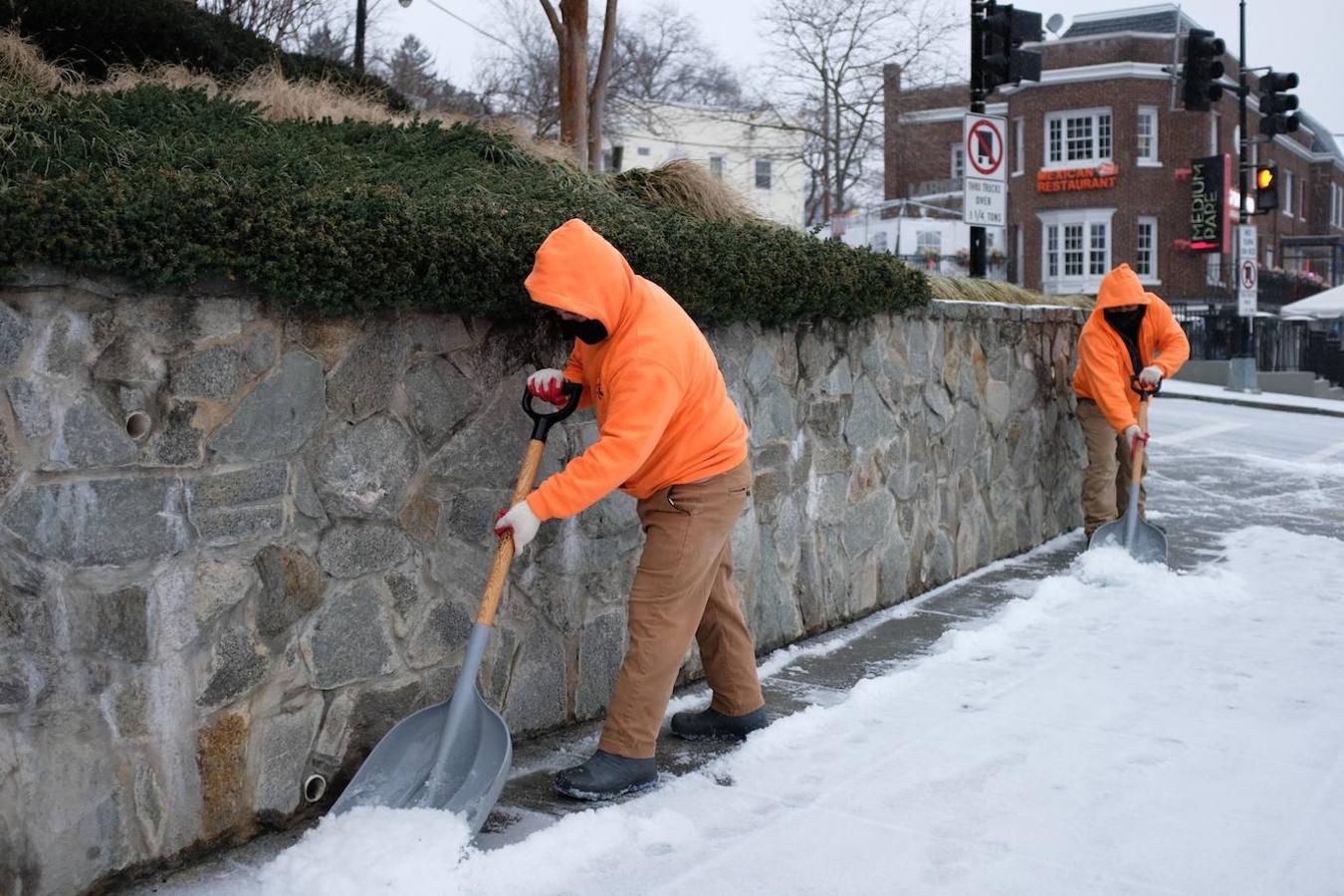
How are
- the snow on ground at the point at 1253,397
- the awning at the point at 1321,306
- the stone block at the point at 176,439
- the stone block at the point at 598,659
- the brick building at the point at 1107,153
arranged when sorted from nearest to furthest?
the stone block at the point at 176,439
the stone block at the point at 598,659
the snow on ground at the point at 1253,397
the awning at the point at 1321,306
the brick building at the point at 1107,153

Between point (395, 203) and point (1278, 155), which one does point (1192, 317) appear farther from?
point (395, 203)

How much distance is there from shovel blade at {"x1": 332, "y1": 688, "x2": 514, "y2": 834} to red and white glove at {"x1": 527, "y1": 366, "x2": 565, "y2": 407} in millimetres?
961

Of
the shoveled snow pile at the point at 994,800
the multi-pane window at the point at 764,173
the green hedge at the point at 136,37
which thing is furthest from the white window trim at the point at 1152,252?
the green hedge at the point at 136,37

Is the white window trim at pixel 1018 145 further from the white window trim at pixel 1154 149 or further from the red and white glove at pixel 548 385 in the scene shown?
the red and white glove at pixel 548 385

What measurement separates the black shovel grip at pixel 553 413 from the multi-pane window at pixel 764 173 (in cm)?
3589

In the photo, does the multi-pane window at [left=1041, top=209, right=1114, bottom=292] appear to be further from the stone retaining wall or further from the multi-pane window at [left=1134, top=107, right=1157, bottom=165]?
the stone retaining wall

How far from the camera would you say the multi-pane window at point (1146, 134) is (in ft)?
126

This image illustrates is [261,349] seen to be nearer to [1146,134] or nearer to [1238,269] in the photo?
[1238,269]

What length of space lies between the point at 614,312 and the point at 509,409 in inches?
25.7

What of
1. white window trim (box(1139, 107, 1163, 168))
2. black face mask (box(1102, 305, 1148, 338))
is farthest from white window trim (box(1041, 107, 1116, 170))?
black face mask (box(1102, 305, 1148, 338))

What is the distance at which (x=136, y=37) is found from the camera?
6.36 m

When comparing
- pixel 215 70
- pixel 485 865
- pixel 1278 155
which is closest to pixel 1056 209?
pixel 1278 155

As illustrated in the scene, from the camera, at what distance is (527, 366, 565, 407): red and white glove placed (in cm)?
411

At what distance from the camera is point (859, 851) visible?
3586mm
